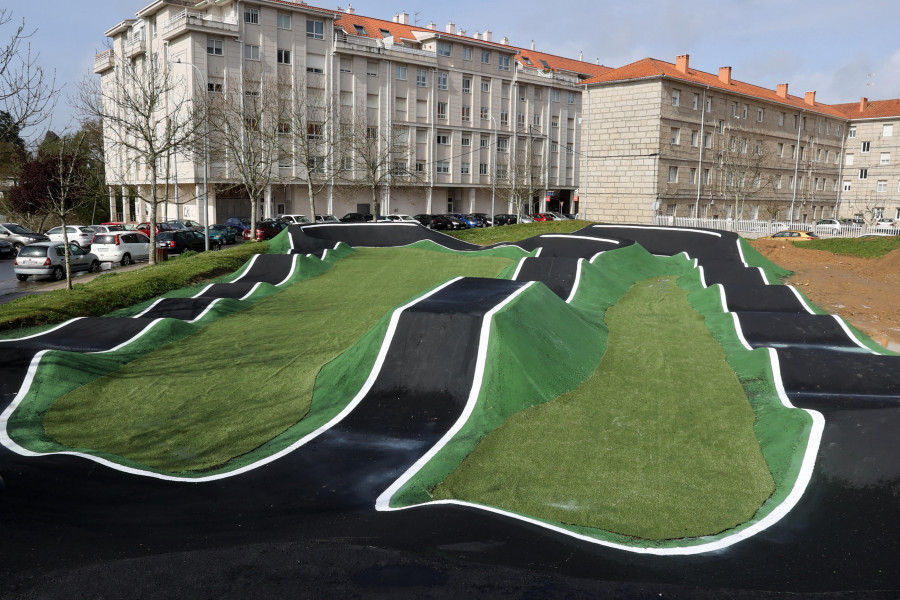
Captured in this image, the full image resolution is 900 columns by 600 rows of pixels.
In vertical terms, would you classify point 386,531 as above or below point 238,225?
below

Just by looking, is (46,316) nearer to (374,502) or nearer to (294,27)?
(374,502)

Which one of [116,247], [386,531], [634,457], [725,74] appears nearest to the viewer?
[386,531]

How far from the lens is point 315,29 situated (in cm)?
5406

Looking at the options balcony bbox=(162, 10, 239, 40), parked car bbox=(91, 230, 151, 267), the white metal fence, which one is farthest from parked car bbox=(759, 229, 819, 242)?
balcony bbox=(162, 10, 239, 40)

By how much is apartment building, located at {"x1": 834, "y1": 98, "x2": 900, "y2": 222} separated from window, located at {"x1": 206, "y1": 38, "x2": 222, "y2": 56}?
5790cm

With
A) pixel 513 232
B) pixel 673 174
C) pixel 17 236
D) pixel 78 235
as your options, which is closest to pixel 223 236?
pixel 78 235

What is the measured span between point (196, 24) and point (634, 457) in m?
49.3

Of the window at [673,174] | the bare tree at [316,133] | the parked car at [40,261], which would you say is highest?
the bare tree at [316,133]

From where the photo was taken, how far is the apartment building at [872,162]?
214 feet

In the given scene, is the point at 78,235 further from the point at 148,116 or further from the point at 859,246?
the point at 859,246

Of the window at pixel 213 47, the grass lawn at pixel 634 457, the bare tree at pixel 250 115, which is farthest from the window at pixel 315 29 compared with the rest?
the grass lawn at pixel 634 457

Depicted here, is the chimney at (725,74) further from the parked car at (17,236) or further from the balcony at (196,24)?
the parked car at (17,236)

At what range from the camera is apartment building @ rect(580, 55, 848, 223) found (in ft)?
156

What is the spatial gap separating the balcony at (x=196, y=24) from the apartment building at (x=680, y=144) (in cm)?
2645
